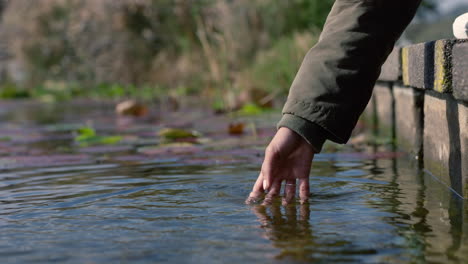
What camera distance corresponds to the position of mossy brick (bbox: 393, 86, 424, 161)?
10.3 feet

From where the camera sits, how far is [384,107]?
461 cm

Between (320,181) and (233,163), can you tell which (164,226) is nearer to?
(320,181)

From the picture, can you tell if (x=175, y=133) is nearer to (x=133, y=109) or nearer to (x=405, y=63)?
(x=405, y=63)

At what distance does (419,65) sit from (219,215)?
1.10 metres

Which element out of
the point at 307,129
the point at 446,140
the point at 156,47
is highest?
the point at 156,47

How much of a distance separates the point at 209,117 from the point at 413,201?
4.62 meters

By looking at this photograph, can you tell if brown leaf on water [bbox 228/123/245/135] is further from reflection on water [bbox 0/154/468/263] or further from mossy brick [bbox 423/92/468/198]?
mossy brick [bbox 423/92/468/198]

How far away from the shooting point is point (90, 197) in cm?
240

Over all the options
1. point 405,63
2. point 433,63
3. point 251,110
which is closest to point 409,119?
point 405,63

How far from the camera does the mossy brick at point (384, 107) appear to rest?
14.0 feet

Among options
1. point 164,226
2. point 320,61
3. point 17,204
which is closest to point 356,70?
point 320,61

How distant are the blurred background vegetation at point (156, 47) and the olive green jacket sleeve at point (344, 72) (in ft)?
16.0

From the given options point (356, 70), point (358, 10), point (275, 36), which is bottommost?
point (356, 70)

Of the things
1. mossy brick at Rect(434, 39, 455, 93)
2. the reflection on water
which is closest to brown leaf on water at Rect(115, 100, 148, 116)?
the reflection on water
